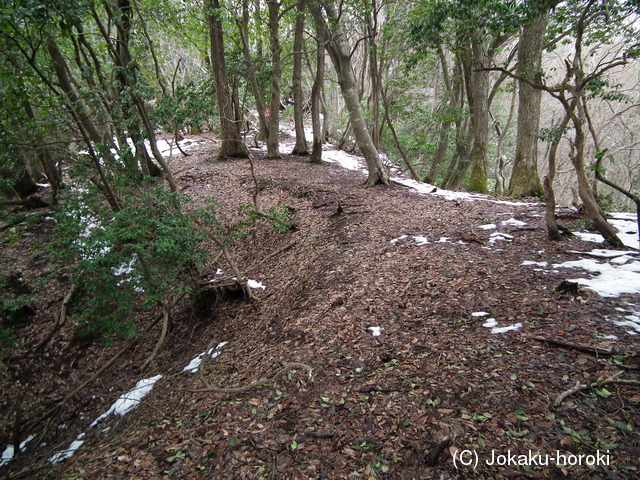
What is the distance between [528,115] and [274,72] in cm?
919

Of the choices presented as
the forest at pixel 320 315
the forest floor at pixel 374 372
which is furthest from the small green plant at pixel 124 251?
the forest floor at pixel 374 372

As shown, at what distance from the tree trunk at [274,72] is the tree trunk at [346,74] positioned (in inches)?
157

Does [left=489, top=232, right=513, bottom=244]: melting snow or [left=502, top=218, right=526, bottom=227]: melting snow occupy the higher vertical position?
[left=502, top=218, right=526, bottom=227]: melting snow

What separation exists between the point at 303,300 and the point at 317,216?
3427 mm

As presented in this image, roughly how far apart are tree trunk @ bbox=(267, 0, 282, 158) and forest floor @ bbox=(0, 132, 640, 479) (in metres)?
8.32

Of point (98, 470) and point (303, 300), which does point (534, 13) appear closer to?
point (303, 300)

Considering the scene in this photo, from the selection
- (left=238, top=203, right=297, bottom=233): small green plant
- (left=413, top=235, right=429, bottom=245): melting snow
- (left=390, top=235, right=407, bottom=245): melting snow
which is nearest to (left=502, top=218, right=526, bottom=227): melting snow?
(left=413, top=235, right=429, bottom=245): melting snow

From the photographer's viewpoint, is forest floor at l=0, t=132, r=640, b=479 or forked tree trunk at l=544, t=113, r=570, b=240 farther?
forked tree trunk at l=544, t=113, r=570, b=240

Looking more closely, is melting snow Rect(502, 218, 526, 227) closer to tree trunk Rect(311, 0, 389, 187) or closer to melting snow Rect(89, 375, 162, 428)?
tree trunk Rect(311, 0, 389, 187)

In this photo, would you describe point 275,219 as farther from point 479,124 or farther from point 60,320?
point 479,124

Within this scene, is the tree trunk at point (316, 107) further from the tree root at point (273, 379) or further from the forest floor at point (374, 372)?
the tree root at point (273, 379)

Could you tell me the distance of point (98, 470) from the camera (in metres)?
2.69

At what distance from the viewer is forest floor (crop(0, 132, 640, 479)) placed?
2.20 meters

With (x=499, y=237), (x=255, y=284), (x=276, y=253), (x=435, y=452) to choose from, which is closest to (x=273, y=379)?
(x=435, y=452)
